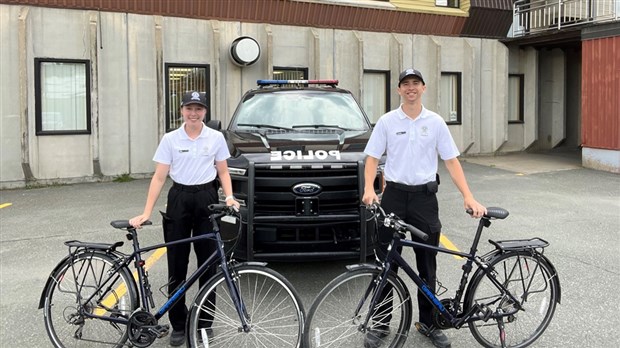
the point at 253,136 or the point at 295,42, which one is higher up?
the point at 295,42

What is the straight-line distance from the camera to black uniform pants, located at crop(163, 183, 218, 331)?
3947mm

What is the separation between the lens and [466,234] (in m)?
7.38

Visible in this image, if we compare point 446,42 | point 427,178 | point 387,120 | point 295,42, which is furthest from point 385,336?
point 446,42

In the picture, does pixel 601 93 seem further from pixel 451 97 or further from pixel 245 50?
pixel 245 50

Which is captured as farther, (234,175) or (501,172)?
(501,172)

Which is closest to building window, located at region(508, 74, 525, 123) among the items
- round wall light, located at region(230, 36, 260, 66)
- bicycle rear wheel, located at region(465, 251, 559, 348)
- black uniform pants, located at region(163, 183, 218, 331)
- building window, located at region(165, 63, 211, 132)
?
round wall light, located at region(230, 36, 260, 66)

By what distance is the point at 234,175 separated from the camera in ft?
16.4

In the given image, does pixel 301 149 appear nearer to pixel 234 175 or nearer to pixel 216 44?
pixel 234 175

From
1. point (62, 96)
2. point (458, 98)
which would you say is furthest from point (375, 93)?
point (62, 96)

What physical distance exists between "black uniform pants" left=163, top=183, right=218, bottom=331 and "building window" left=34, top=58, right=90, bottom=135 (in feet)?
30.4

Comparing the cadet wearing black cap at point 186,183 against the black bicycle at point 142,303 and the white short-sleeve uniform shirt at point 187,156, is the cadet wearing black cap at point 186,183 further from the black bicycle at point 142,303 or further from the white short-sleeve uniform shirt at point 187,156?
the black bicycle at point 142,303

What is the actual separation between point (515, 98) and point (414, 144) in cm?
1599

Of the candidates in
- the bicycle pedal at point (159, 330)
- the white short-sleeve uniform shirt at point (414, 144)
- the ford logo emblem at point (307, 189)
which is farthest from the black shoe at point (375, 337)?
the ford logo emblem at point (307, 189)

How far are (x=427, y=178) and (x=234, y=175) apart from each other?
1922mm
